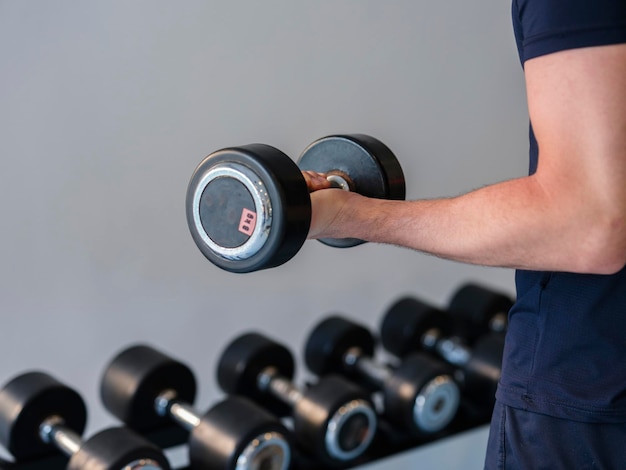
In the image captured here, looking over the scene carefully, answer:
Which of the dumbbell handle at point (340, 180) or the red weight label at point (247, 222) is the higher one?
the dumbbell handle at point (340, 180)

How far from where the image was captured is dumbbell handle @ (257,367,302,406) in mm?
1711

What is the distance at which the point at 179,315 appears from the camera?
206 centimetres

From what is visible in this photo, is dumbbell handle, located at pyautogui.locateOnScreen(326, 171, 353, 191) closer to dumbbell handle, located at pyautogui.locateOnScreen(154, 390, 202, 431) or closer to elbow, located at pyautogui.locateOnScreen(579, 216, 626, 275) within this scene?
elbow, located at pyautogui.locateOnScreen(579, 216, 626, 275)

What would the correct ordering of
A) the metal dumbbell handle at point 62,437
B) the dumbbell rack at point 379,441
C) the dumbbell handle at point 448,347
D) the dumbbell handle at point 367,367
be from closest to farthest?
the metal dumbbell handle at point 62,437 → the dumbbell rack at point 379,441 → the dumbbell handle at point 367,367 → the dumbbell handle at point 448,347

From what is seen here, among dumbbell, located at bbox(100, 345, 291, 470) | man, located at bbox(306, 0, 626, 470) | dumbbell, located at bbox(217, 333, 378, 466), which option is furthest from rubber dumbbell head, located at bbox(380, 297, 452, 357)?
man, located at bbox(306, 0, 626, 470)

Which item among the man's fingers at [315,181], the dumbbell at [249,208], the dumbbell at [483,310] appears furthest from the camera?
the dumbbell at [483,310]

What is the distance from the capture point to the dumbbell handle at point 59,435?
1.46 metres

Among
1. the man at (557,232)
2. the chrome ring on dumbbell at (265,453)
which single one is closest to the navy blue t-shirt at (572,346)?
the man at (557,232)

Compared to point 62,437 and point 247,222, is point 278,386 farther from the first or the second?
point 247,222

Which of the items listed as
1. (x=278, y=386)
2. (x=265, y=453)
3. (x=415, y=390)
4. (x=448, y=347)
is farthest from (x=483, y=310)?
(x=265, y=453)

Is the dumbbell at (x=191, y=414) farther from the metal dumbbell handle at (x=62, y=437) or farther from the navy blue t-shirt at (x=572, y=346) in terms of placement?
the navy blue t-shirt at (x=572, y=346)

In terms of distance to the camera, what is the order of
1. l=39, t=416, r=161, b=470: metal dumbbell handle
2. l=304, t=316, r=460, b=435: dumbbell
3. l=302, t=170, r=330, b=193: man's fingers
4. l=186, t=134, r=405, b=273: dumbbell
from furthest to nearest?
l=304, t=316, r=460, b=435: dumbbell
l=39, t=416, r=161, b=470: metal dumbbell handle
l=302, t=170, r=330, b=193: man's fingers
l=186, t=134, r=405, b=273: dumbbell

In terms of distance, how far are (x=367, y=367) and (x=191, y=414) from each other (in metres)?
0.51

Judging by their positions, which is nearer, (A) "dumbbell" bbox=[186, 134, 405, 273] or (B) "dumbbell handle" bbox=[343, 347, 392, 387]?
(A) "dumbbell" bbox=[186, 134, 405, 273]
